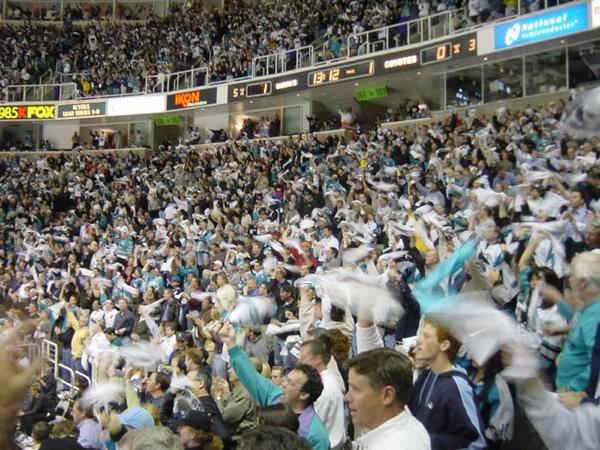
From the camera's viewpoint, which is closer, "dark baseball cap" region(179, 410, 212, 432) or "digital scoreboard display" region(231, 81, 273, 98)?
"dark baseball cap" region(179, 410, 212, 432)

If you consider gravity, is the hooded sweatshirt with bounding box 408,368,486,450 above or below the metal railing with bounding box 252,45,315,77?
below

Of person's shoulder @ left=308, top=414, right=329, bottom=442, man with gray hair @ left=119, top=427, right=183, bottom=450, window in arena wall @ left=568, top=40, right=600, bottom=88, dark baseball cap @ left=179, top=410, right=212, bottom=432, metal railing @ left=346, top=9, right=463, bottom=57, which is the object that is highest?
metal railing @ left=346, top=9, right=463, bottom=57

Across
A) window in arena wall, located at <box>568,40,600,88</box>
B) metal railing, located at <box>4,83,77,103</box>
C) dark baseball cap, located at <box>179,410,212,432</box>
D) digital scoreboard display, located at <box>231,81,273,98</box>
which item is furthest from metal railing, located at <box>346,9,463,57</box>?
dark baseball cap, located at <box>179,410,212,432</box>

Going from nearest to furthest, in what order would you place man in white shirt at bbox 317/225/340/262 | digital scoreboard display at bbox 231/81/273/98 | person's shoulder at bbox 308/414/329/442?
person's shoulder at bbox 308/414/329/442, man in white shirt at bbox 317/225/340/262, digital scoreboard display at bbox 231/81/273/98

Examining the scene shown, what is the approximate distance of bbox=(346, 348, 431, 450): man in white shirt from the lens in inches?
83.3

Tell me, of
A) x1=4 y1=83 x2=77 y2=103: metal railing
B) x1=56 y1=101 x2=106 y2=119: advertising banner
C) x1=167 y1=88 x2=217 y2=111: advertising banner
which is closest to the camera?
x1=167 y1=88 x2=217 y2=111: advertising banner

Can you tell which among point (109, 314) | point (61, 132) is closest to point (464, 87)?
point (109, 314)

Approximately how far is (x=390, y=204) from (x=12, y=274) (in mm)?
9925

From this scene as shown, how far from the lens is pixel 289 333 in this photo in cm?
715

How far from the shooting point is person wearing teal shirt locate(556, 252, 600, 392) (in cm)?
256

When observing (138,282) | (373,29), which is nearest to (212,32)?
(373,29)

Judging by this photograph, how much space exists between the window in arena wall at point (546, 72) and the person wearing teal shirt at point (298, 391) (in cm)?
1502

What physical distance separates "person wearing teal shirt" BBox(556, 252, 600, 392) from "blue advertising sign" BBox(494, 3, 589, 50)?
12872 mm

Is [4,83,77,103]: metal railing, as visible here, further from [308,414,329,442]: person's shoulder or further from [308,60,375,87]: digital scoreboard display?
[308,414,329,442]: person's shoulder
